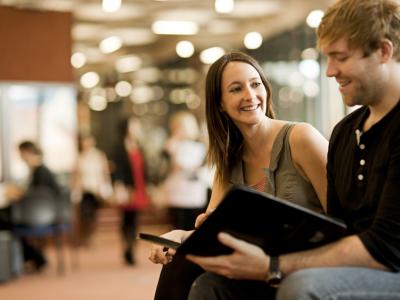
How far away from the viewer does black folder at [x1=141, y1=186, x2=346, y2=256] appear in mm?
1688

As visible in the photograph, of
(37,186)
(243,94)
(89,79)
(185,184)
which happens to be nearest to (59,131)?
(37,186)

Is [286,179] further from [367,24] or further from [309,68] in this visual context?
[309,68]

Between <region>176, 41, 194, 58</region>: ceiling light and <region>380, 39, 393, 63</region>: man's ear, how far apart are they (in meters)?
12.1

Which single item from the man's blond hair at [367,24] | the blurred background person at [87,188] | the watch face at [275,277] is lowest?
the blurred background person at [87,188]

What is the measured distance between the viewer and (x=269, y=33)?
12.0 meters

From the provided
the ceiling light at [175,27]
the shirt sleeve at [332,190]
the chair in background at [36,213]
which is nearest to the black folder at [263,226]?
the shirt sleeve at [332,190]

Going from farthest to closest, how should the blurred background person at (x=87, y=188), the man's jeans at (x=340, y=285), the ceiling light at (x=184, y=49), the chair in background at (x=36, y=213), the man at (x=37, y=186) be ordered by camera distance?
the ceiling light at (x=184, y=49)
the blurred background person at (x=87, y=188)
the man at (x=37, y=186)
the chair in background at (x=36, y=213)
the man's jeans at (x=340, y=285)

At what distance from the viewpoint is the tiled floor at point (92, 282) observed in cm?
576

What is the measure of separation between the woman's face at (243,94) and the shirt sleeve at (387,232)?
2.88 ft

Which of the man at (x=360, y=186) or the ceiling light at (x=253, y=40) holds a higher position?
the ceiling light at (x=253, y=40)

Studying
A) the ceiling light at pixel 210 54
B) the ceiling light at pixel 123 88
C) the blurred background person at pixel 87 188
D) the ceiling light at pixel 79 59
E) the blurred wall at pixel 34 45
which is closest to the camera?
the blurred wall at pixel 34 45

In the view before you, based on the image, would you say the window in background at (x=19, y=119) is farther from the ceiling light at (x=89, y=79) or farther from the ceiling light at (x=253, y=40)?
the ceiling light at (x=89, y=79)

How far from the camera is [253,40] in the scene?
12664mm

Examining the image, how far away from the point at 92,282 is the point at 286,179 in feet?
14.4
